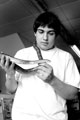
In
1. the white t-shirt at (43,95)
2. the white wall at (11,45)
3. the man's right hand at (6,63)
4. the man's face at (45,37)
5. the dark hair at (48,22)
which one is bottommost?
the white t-shirt at (43,95)

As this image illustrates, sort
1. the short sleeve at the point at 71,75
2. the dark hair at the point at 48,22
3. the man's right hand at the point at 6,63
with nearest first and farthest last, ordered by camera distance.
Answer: the man's right hand at the point at 6,63, the short sleeve at the point at 71,75, the dark hair at the point at 48,22

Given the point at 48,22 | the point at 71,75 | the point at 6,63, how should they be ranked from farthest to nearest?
1. the point at 48,22
2. the point at 71,75
3. the point at 6,63

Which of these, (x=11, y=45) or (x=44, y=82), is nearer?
(x=44, y=82)

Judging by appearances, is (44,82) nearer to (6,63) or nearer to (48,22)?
(6,63)

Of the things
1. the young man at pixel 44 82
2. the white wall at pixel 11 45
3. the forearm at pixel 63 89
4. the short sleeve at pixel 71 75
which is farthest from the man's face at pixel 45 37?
the white wall at pixel 11 45

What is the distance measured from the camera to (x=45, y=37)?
4.69 feet

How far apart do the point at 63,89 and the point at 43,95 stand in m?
0.14

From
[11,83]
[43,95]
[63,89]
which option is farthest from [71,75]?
[11,83]

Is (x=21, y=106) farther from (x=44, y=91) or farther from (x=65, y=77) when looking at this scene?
(x=65, y=77)

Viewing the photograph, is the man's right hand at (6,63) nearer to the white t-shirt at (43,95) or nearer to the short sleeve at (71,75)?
the white t-shirt at (43,95)

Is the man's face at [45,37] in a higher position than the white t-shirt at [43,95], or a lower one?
higher

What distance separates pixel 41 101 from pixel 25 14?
420cm

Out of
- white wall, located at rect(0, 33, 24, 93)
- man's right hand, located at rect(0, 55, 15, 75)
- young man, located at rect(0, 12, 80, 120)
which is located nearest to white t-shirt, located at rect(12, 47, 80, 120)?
young man, located at rect(0, 12, 80, 120)

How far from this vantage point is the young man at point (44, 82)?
1.25m
